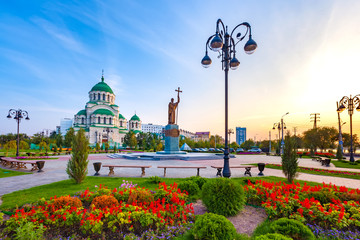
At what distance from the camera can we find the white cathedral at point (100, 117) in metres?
63.5

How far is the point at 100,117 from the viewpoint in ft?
210

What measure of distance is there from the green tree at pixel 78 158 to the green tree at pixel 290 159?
31.9ft

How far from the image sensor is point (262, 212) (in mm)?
5301

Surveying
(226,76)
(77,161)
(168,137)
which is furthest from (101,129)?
(226,76)

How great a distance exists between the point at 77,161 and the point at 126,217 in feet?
18.6

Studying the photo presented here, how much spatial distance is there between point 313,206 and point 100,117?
68123 mm

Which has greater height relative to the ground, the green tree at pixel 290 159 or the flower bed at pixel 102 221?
the green tree at pixel 290 159

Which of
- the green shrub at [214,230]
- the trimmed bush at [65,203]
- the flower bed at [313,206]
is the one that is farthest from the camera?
the trimmed bush at [65,203]

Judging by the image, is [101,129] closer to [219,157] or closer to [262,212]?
[219,157]

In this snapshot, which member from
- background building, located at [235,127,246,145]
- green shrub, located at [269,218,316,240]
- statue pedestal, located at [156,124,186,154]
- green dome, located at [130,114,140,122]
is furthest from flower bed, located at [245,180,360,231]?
background building, located at [235,127,246,145]

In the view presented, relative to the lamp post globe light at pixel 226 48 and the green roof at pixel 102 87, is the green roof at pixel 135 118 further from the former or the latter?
the lamp post globe light at pixel 226 48

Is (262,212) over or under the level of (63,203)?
under

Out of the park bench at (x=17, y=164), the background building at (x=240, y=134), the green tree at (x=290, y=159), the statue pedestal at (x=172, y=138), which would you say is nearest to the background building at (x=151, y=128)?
the background building at (x=240, y=134)

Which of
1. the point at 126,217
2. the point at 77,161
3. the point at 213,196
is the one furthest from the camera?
the point at 77,161
